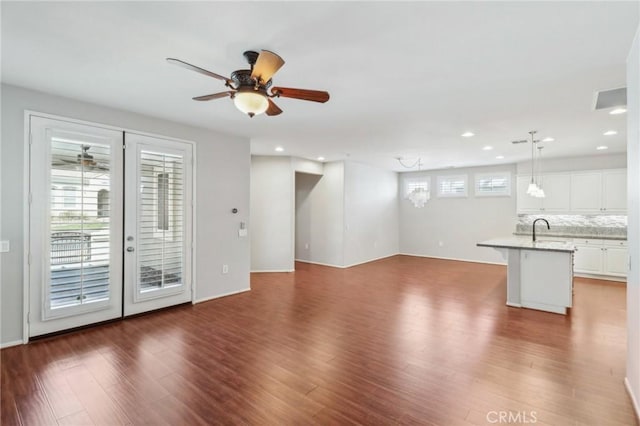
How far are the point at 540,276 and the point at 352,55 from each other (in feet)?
13.5

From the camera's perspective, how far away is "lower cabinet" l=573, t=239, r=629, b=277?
20.0ft

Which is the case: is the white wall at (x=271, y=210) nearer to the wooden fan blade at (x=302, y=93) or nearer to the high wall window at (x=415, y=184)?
the high wall window at (x=415, y=184)

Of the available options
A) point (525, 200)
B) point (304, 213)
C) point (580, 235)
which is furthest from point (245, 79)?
point (580, 235)

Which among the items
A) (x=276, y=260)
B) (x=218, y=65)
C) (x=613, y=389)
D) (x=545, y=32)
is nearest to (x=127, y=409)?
(x=218, y=65)

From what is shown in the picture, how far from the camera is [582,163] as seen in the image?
672 cm

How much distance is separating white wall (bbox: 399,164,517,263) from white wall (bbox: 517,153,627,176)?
0.67 meters

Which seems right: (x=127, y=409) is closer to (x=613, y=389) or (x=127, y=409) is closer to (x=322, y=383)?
(x=322, y=383)

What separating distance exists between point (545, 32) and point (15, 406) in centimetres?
464

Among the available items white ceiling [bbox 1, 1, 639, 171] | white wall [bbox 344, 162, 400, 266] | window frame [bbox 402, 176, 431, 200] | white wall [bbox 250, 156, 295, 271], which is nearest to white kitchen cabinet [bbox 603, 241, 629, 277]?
white ceiling [bbox 1, 1, 639, 171]

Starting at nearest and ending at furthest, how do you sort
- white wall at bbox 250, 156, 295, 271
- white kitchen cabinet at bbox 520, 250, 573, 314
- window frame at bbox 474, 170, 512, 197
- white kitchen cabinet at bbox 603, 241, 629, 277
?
white kitchen cabinet at bbox 520, 250, 573, 314, white kitchen cabinet at bbox 603, 241, 629, 277, white wall at bbox 250, 156, 295, 271, window frame at bbox 474, 170, 512, 197

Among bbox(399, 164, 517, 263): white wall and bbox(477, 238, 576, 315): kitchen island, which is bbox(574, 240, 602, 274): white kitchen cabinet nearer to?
bbox(399, 164, 517, 263): white wall

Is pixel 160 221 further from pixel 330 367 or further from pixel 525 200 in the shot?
pixel 525 200

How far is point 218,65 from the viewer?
262 centimetres

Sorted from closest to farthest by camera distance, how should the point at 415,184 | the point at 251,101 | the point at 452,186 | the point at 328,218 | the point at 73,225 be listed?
the point at 251,101, the point at 73,225, the point at 328,218, the point at 452,186, the point at 415,184
